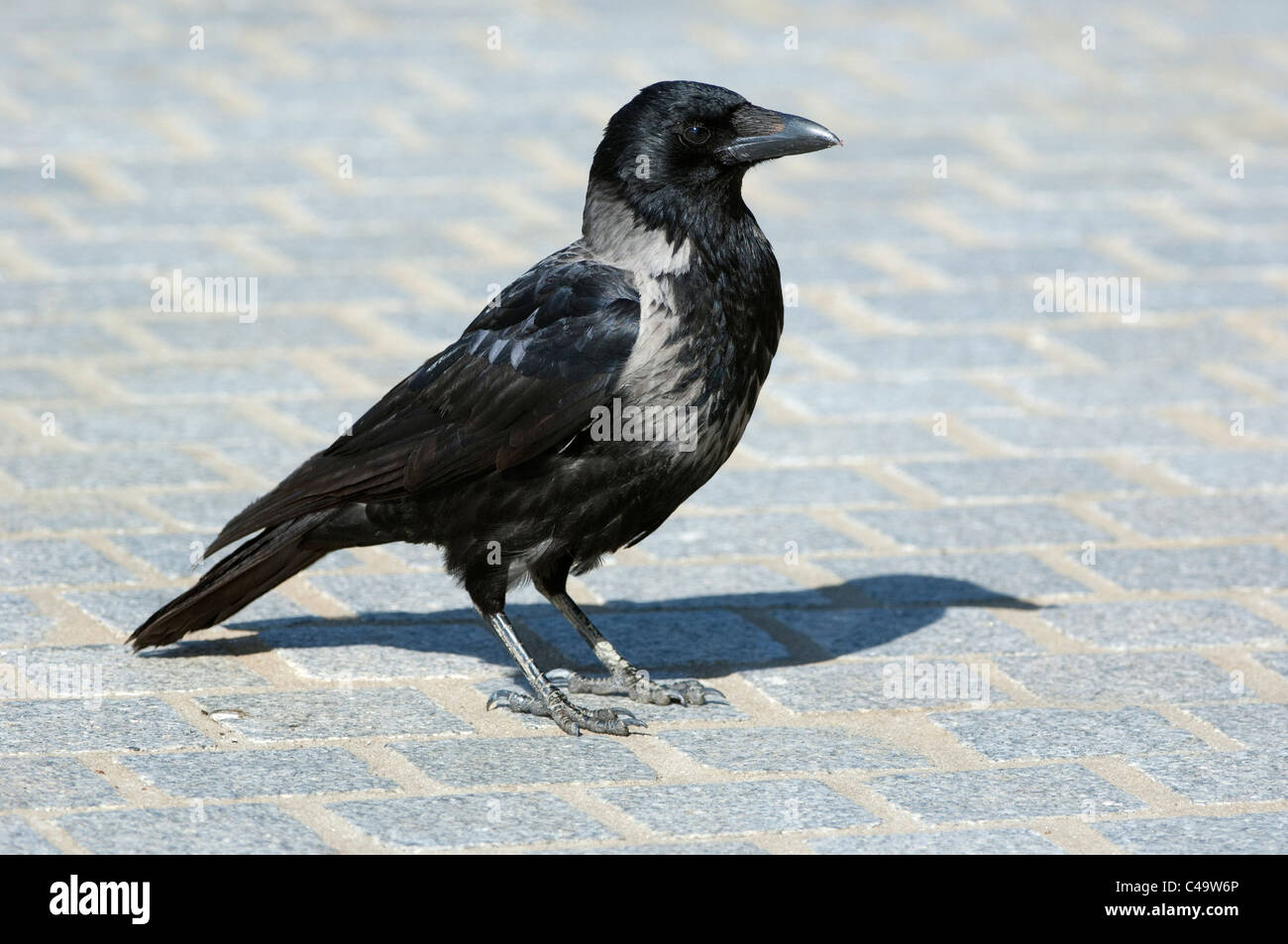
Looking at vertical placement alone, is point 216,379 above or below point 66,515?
above

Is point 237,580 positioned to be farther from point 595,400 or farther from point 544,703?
point 595,400

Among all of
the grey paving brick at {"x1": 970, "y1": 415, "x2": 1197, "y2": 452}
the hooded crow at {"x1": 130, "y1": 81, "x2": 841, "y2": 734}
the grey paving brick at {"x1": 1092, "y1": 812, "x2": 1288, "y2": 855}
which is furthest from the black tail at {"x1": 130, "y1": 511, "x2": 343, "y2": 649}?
the grey paving brick at {"x1": 970, "y1": 415, "x2": 1197, "y2": 452}

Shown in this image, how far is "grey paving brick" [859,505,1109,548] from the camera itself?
6246 millimetres

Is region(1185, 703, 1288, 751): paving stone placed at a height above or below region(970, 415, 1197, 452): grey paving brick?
below

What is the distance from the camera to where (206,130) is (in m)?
10.4

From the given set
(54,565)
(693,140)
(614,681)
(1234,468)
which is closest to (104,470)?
(54,565)

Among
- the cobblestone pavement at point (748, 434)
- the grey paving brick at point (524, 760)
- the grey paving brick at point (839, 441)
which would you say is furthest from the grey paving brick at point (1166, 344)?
the grey paving brick at point (524, 760)

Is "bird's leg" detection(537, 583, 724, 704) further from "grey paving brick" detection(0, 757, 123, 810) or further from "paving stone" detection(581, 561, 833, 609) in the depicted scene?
"grey paving brick" detection(0, 757, 123, 810)

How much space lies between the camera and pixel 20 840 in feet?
13.0

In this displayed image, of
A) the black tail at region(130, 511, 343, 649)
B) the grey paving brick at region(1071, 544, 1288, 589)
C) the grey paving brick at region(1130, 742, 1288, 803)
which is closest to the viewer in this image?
the grey paving brick at region(1130, 742, 1288, 803)

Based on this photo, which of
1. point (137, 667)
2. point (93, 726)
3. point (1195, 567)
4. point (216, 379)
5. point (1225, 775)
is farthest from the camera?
point (216, 379)

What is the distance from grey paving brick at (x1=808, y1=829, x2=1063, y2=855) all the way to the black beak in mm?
1713

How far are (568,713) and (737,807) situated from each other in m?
0.66

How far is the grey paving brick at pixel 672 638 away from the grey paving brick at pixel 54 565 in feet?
4.10
